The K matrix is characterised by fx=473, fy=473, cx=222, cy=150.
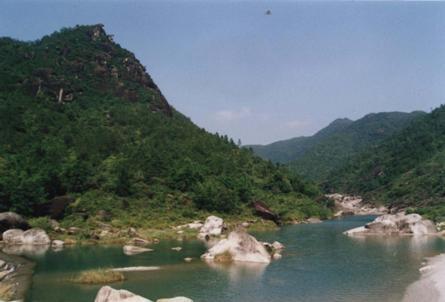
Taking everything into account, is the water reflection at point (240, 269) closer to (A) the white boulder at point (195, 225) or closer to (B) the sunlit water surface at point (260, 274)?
(B) the sunlit water surface at point (260, 274)

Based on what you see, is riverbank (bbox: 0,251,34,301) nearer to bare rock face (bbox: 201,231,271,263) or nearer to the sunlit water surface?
the sunlit water surface

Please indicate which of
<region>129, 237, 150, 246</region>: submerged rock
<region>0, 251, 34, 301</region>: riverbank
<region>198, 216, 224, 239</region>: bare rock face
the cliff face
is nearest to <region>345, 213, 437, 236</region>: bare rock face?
<region>198, 216, 224, 239</region>: bare rock face

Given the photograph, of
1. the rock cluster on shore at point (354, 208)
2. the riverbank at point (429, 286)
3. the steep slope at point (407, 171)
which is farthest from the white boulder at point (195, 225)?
the rock cluster on shore at point (354, 208)

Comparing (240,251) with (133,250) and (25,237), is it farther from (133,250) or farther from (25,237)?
(25,237)

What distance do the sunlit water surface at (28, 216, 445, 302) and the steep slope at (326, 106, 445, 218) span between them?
44.9m

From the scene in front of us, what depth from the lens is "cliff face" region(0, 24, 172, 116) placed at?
112875 millimetres

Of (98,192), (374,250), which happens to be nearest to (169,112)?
(98,192)

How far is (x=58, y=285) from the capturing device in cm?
3288

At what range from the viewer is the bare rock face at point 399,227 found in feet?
225

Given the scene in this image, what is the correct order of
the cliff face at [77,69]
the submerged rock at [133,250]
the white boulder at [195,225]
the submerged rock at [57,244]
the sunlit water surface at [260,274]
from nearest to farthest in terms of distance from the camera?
the sunlit water surface at [260,274]
the submerged rock at [133,250]
the submerged rock at [57,244]
the white boulder at [195,225]
the cliff face at [77,69]

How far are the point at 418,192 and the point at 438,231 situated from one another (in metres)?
50.4

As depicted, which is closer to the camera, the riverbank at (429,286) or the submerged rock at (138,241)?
the riverbank at (429,286)

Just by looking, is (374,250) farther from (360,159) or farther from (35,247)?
(360,159)

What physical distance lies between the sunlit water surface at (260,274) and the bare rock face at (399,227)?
12.1m
